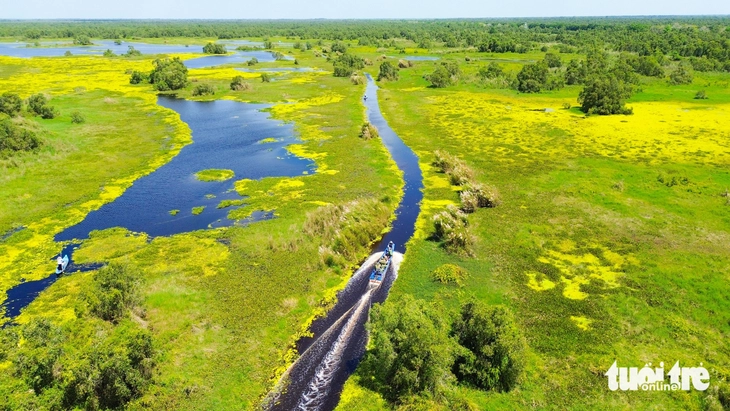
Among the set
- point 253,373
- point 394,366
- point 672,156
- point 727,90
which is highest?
point 727,90

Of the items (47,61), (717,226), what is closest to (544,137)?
(717,226)

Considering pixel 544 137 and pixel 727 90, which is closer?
pixel 544 137

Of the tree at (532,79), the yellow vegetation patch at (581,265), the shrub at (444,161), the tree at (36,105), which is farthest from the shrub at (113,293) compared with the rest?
the tree at (532,79)

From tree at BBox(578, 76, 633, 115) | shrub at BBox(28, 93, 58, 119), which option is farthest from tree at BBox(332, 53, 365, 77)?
A: shrub at BBox(28, 93, 58, 119)

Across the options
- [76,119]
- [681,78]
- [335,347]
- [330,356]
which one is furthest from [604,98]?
[76,119]

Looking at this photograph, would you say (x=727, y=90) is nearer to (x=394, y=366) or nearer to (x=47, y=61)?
(x=394, y=366)

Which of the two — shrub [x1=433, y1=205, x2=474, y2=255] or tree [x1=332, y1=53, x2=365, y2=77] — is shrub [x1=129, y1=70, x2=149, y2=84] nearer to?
tree [x1=332, y1=53, x2=365, y2=77]

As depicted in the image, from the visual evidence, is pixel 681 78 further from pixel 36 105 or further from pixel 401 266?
pixel 36 105
